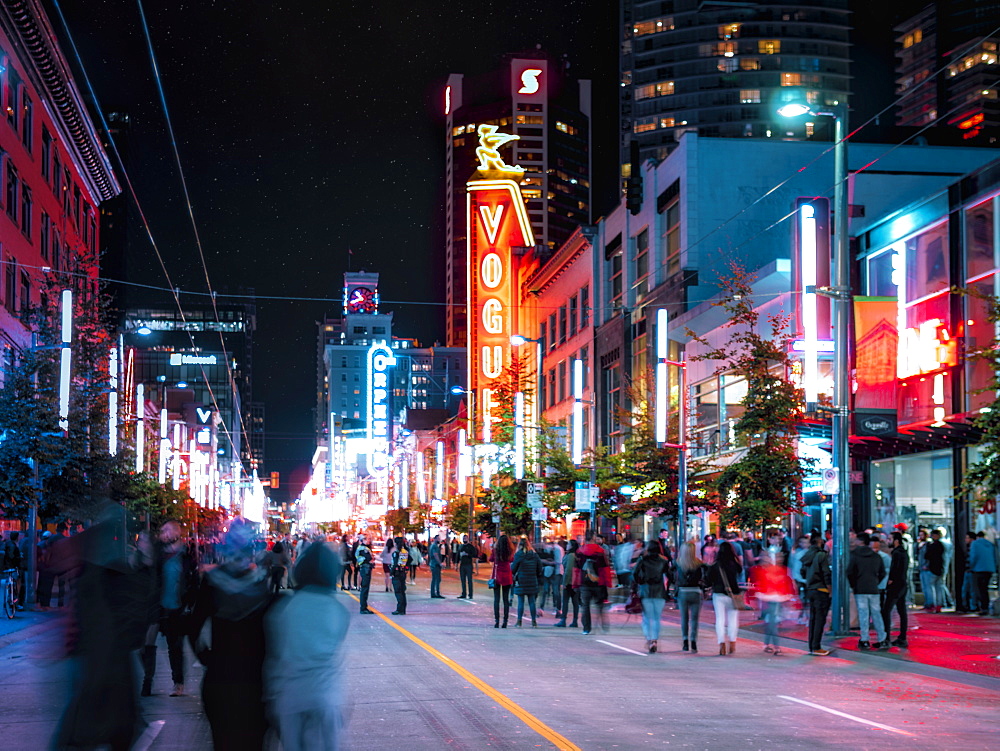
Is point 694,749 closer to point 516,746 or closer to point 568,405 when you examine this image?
point 516,746

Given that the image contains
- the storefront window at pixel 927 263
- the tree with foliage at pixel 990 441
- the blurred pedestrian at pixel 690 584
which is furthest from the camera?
the storefront window at pixel 927 263

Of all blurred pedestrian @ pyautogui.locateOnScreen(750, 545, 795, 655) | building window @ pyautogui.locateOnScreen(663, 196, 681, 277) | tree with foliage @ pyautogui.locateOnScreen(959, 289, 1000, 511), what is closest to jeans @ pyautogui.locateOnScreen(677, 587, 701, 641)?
blurred pedestrian @ pyautogui.locateOnScreen(750, 545, 795, 655)

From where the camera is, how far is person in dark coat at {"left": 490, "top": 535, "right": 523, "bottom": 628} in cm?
2533

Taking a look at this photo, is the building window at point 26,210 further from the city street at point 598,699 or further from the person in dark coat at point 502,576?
the city street at point 598,699

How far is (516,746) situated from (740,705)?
375cm

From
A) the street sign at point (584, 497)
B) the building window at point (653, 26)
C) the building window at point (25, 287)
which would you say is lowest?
the street sign at point (584, 497)

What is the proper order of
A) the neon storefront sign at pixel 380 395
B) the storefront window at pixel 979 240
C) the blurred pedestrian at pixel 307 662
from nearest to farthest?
the blurred pedestrian at pixel 307 662 → the storefront window at pixel 979 240 → the neon storefront sign at pixel 380 395

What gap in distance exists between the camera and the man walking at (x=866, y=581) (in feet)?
64.1

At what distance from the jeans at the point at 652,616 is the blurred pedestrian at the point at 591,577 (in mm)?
3250

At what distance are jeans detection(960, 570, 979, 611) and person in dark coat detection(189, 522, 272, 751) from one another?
76.8ft

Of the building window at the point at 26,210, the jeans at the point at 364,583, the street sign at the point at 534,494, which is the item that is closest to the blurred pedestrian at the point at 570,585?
the jeans at the point at 364,583

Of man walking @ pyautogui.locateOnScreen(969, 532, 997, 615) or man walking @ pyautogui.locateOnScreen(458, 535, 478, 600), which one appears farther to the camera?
man walking @ pyautogui.locateOnScreen(458, 535, 478, 600)

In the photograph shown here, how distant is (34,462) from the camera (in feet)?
109

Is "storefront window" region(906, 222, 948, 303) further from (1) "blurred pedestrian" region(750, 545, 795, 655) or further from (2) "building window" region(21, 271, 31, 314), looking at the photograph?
(2) "building window" region(21, 271, 31, 314)
